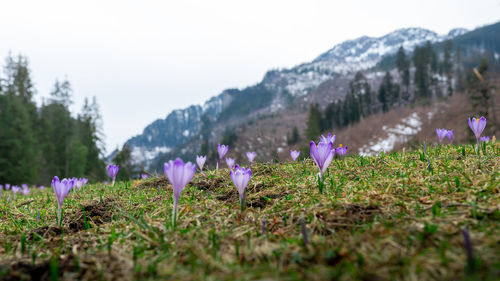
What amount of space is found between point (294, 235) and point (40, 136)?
135ft

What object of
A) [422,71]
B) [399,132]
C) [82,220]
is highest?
[422,71]

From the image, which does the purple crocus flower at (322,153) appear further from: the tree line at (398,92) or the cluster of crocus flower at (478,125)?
the tree line at (398,92)

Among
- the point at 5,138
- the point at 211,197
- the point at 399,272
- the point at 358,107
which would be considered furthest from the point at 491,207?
the point at 358,107

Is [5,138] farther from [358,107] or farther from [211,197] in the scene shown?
[358,107]

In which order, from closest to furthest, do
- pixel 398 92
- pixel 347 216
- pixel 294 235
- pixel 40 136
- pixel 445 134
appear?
pixel 294 235 → pixel 347 216 → pixel 445 134 → pixel 40 136 → pixel 398 92

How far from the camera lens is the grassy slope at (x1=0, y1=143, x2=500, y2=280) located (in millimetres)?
1135

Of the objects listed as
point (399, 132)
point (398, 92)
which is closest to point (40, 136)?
point (399, 132)

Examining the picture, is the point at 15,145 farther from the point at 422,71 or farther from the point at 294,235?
the point at 422,71

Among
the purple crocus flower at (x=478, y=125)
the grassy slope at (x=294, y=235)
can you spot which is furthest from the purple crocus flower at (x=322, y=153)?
the purple crocus flower at (x=478, y=125)

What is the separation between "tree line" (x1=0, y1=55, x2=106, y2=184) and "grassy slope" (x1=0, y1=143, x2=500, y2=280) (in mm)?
21474

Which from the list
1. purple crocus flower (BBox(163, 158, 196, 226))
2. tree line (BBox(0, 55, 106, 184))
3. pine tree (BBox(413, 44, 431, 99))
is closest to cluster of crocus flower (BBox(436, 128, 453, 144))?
purple crocus flower (BBox(163, 158, 196, 226))

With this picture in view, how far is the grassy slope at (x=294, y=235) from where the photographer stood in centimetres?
113

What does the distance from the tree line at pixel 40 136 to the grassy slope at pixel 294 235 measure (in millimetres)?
21474

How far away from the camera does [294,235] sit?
63.9 inches
